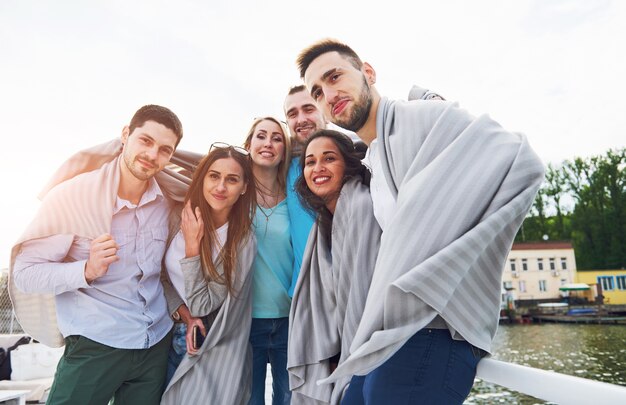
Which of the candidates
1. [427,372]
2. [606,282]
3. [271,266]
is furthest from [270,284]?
[606,282]

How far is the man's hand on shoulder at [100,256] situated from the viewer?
2.46m

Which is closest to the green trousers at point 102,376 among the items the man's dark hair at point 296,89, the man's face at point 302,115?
the man's face at point 302,115

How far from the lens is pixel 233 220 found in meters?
3.11

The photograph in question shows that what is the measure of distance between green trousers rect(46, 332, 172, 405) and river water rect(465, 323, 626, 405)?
16.4 metres

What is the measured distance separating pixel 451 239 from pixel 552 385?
479mm

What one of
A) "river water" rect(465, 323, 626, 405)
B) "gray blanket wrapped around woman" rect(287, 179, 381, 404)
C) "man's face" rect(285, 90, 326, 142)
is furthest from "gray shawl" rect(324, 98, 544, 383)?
"river water" rect(465, 323, 626, 405)

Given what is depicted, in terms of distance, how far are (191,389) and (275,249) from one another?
3.40ft

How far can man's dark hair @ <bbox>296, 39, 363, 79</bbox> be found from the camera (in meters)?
2.55

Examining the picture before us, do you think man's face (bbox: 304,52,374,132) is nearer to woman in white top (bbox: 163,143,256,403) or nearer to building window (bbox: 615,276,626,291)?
woman in white top (bbox: 163,143,256,403)

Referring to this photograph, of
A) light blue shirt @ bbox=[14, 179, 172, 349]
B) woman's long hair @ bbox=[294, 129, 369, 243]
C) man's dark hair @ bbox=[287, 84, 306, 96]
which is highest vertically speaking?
man's dark hair @ bbox=[287, 84, 306, 96]

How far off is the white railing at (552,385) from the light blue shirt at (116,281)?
1.97 m

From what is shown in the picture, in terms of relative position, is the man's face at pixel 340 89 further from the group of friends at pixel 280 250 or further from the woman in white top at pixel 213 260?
the woman in white top at pixel 213 260

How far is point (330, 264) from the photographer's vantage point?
2512 millimetres

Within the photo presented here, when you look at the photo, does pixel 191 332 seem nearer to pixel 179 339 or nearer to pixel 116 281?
pixel 179 339
